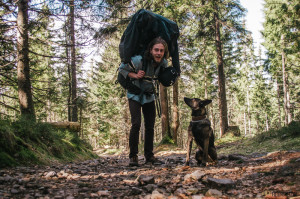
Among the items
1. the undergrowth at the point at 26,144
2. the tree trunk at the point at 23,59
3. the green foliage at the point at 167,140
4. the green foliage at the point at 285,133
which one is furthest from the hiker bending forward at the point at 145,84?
the green foliage at the point at 167,140

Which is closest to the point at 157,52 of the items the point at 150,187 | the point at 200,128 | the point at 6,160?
the point at 200,128

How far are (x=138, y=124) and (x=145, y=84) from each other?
878 millimetres

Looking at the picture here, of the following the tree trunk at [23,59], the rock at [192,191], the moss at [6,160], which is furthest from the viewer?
the tree trunk at [23,59]

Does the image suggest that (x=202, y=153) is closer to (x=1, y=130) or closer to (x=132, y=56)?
(x=132, y=56)

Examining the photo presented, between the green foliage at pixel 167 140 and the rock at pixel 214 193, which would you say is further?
the green foliage at pixel 167 140

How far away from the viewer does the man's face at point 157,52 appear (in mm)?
4531

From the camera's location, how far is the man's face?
14.9 ft

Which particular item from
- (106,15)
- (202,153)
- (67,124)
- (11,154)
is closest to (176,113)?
(67,124)

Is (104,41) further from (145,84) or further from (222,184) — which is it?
(222,184)

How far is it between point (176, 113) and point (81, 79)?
16236mm

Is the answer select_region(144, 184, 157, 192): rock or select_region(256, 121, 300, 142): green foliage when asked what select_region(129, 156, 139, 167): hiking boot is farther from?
select_region(256, 121, 300, 142): green foliage

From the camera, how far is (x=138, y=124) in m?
4.88

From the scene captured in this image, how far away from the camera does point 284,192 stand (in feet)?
6.97

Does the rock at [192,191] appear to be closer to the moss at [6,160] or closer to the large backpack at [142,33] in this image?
the large backpack at [142,33]
